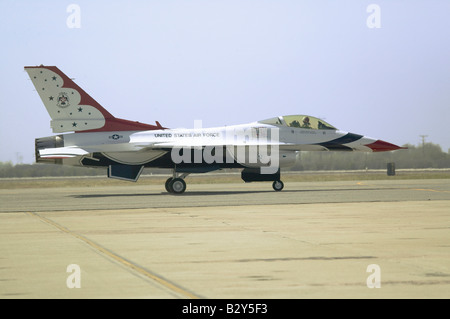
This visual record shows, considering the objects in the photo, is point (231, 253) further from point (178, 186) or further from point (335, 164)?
point (335, 164)

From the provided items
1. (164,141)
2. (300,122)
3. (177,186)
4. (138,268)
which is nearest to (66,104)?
(164,141)

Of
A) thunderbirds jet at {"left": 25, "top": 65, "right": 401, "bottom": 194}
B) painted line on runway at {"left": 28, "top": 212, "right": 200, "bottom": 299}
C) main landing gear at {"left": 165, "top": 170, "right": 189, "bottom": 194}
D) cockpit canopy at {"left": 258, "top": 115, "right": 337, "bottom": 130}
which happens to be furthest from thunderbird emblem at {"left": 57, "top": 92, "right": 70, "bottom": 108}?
painted line on runway at {"left": 28, "top": 212, "right": 200, "bottom": 299}

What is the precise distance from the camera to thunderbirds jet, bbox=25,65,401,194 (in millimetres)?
28141

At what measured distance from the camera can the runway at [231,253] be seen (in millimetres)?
7480

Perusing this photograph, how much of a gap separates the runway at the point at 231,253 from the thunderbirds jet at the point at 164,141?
9.98m

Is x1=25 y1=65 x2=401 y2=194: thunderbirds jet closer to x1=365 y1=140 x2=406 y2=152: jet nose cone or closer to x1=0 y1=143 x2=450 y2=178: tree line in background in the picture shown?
x1=365 y1=140 x2=406 y2=152: jet nose cone

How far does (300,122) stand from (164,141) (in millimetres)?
6203

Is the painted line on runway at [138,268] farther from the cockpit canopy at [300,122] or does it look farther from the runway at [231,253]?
the cockpit canopy at [300,122]

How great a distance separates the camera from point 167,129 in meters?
29.8

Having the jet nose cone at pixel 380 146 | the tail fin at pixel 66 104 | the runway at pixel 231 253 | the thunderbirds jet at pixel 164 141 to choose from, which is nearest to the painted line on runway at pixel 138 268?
the runway at pixel 231 253

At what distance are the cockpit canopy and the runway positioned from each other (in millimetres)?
11587

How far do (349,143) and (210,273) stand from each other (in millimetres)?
22766

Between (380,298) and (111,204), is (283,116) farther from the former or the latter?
(380,298)
